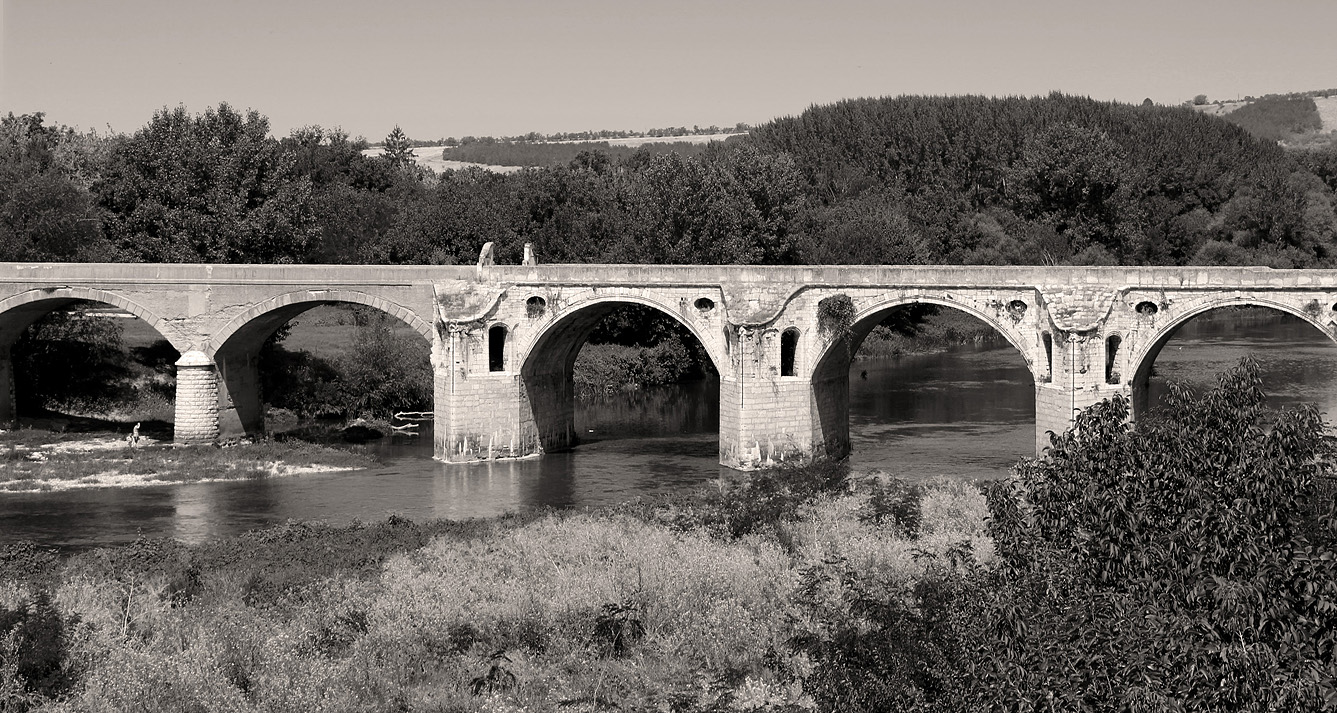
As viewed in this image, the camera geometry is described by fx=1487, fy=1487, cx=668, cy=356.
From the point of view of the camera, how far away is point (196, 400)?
41.9m

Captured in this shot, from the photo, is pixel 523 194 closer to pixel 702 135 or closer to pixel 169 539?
pixel 169 539

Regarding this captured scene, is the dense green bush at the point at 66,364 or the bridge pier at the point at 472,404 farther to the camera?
the dense green bush at the point at 66,364

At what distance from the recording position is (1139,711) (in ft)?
37.0

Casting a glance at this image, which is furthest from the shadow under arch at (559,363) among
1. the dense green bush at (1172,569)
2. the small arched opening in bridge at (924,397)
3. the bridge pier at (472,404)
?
the dense green bush at (1172,569)

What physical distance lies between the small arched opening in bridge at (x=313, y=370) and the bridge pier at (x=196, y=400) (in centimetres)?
37

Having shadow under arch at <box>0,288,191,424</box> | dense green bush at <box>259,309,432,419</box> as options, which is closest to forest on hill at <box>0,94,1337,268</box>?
dense green bush at <box>259,309,432,419</box>

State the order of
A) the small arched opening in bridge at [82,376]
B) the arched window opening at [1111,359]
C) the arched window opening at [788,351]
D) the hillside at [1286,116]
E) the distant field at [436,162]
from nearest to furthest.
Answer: the arched window opening at [1111,359]
the arched window opening at [788,351]
the small arched opening in bridge at [82,376]
the hillside at [1286,116]
the distant field at [436,162]

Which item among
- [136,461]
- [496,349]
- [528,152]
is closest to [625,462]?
[496,349]

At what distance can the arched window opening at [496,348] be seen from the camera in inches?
1603

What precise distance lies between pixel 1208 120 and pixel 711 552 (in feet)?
255

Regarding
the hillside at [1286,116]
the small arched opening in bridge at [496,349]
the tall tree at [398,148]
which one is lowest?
the small arched opening in bridge at [496,349]

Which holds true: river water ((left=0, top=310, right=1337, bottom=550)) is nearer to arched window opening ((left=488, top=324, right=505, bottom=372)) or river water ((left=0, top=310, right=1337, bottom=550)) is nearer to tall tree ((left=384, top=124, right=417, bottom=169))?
arched window opening ((left=488, top=324, right=505, bottom=372))

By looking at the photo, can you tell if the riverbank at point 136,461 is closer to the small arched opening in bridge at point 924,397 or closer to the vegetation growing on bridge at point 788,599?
the vegetation growing on bridge at point 788,599

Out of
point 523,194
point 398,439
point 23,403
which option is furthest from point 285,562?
point 523,194
